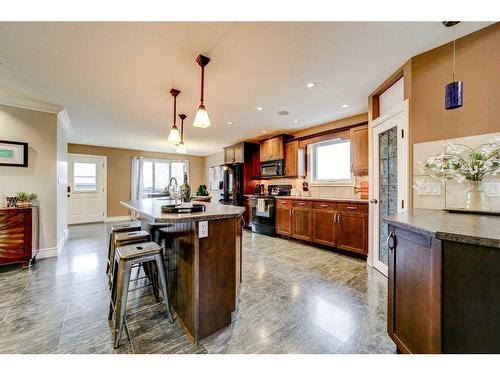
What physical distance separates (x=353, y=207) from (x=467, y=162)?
5.41 feet

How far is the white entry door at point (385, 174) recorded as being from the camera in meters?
2.30

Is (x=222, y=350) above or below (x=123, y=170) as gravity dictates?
below

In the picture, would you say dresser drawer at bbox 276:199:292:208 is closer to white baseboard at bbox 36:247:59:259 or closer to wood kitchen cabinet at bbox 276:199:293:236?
wood kitchen cabinet at bbox 276:199:293:236

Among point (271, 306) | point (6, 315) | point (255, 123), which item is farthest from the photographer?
point (255, 123)

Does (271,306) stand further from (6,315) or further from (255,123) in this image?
(255,123)

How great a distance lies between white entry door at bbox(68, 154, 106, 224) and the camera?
19.9 feet

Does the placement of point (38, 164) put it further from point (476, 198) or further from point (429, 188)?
point (476, 198)

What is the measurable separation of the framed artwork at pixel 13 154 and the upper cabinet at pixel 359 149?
5.19 meters

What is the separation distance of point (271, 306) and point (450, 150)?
2.18 metres

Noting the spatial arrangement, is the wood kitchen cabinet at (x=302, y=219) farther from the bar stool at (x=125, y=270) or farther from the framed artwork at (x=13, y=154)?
the framed artwork at (x=13, y=154)

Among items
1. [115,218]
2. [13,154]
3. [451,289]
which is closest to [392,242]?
[451,289]

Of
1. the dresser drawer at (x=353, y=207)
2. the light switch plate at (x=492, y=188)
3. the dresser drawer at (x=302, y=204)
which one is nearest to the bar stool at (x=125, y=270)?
the light switch plate at (x=492, y=188)

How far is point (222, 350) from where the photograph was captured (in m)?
1.42
